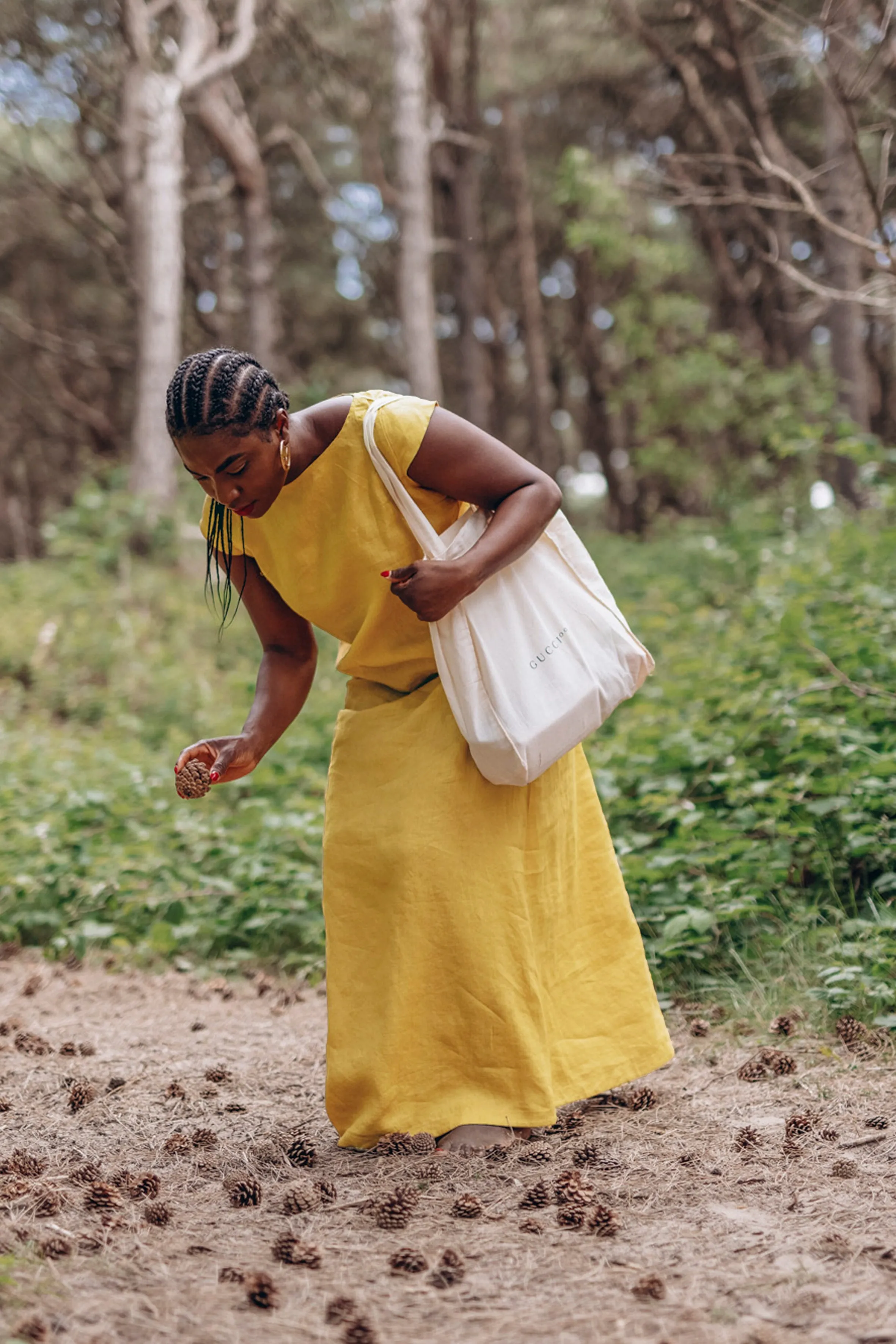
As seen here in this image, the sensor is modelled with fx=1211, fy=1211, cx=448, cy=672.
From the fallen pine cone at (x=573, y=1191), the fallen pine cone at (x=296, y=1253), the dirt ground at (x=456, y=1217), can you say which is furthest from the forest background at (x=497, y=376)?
the fallen pine cone at (x=296, y=1253)

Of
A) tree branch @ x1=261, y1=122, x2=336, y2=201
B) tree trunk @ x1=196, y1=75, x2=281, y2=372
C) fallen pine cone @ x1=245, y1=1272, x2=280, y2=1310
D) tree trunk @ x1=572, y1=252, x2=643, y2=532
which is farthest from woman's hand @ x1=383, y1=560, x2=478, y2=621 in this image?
tree trunk @ x1=572, y1=252, x2=643, y2=532

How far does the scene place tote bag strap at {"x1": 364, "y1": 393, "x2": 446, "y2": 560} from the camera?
8.48ft

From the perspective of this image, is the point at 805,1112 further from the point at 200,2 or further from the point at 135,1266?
the point at 200,2

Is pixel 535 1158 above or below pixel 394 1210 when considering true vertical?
below

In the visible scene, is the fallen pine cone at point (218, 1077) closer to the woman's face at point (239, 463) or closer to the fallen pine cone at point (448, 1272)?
the fallen pine cone at point (448, 1272)

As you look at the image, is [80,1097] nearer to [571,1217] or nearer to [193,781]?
[193,781]

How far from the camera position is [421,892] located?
263cm

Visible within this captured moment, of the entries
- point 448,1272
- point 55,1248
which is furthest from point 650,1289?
point 55,1248

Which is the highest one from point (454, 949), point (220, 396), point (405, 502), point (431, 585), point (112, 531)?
point (220, 396)

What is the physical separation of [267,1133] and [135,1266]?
886 mm

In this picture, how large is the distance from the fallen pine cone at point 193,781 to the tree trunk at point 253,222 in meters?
12.0

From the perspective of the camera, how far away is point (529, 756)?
8.38 ft

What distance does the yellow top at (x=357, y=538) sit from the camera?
2623 millimetres

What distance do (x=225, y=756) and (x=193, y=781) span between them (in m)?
0.14
